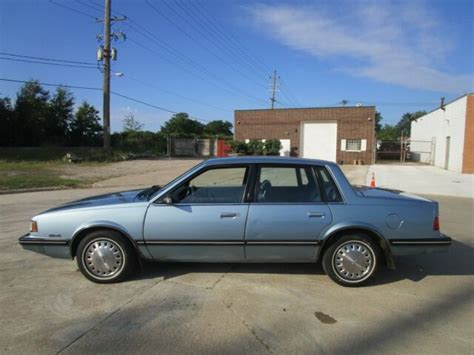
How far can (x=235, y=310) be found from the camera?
3938 millimetres

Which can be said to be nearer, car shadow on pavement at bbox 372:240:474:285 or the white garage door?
car shadow on pavement at bbox 372:240:474:285

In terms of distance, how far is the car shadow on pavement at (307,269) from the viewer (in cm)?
495

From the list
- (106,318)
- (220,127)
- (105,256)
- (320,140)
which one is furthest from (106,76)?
(220,127)

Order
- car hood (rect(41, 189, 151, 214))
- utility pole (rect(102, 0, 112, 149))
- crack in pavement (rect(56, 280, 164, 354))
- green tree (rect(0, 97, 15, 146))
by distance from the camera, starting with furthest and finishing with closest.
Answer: green tree (rect(0, 97, 15, 146)) < utility pole (rect(102, 0, 112, 149)) < car hood (rect(41, 189, 151, 214)) < crack in pavement (rect(56, 280, 164, 354))

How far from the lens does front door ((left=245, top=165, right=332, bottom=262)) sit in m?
4.47

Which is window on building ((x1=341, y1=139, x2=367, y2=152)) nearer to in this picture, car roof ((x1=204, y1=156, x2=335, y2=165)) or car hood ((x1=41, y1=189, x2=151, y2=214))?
car roof ((x1=204, y1=156, x2=335, y2=165))

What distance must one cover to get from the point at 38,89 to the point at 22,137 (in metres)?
5.11

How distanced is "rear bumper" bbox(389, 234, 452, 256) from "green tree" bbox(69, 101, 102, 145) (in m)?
35.4

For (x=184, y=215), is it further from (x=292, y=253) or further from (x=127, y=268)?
(x=292, y=253)

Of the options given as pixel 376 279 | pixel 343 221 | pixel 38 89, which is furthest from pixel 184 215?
pixel 38 89

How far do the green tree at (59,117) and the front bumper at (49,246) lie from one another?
1265 inches

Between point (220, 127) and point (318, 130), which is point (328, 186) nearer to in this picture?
point (318, 130)

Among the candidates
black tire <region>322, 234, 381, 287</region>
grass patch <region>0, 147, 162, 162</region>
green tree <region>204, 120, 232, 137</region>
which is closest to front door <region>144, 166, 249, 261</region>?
black tire <region>322, 234, 381, 287</region>

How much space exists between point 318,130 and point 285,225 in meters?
35.0
